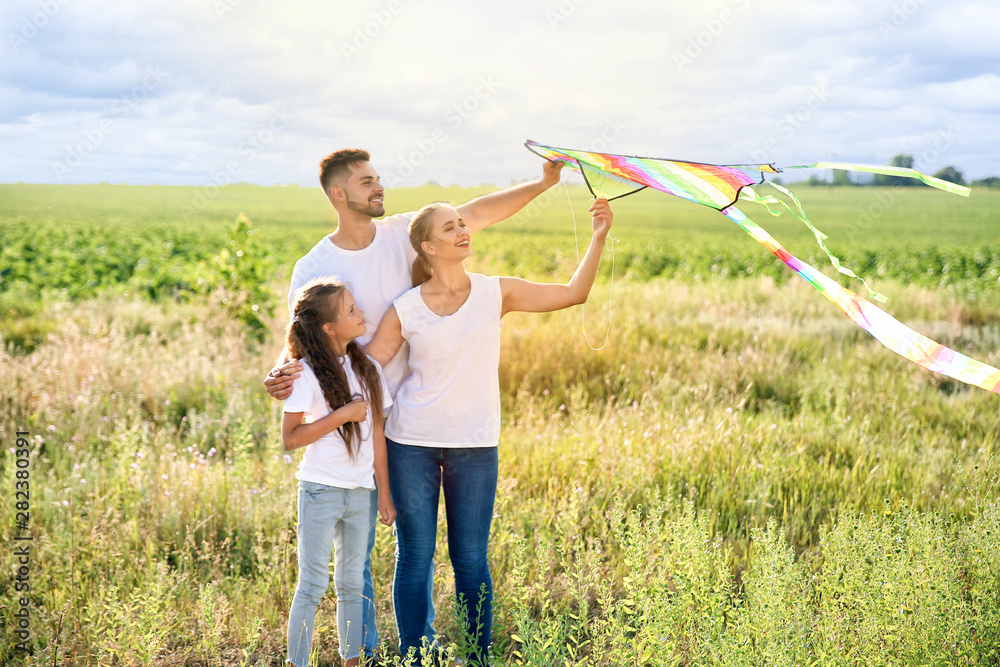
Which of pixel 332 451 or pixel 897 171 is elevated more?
pixel 897 171

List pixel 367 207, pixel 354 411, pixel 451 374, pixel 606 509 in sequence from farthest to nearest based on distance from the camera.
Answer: pixel 606 509, pixel 367 207, pixel 451 374, pixel 354 411

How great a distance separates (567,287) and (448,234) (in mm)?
574

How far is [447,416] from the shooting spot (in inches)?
119

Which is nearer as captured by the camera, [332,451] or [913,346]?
[913,346]

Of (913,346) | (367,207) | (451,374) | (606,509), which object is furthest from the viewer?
(606,509)

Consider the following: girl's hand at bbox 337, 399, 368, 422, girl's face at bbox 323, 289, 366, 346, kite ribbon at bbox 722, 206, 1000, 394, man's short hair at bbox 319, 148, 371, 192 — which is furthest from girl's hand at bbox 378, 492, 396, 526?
kite ribbon at bbox 722, 206, 1000, 394

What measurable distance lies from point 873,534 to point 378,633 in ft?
7.56

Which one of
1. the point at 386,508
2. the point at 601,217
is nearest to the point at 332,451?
the point at 386,508

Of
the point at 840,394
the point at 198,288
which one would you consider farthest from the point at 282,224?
the point at 840,394

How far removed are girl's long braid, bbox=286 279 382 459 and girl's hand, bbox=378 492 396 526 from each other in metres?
0.24

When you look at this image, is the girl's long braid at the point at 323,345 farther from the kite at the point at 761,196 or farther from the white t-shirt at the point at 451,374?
the kite at the point at 761,196

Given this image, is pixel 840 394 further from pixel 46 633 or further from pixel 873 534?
pixel 46 633

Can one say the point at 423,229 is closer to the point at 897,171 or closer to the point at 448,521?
the point at 448,521

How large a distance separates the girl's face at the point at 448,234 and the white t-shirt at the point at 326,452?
0.68 m
